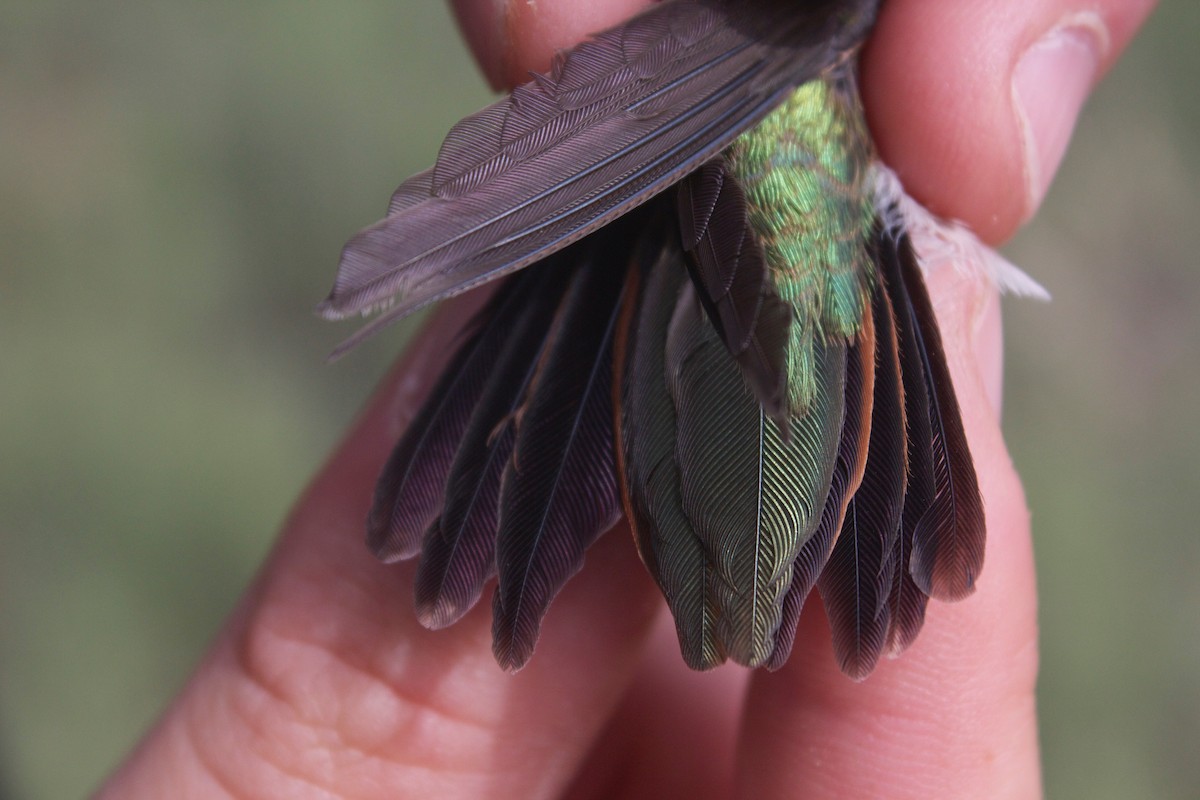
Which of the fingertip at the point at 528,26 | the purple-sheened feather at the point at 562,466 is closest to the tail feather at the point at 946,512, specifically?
the purple-sheened feather at the point at 562,466

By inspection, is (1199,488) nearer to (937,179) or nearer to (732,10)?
(937,179)

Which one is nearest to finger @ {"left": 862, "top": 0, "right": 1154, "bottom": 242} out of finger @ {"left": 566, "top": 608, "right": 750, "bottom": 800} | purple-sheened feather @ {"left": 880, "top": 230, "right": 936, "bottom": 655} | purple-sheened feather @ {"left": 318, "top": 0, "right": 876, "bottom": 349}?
purple-sheened feather @ {"left": 318, "top": 0, "right": 876, "bottom": 349}

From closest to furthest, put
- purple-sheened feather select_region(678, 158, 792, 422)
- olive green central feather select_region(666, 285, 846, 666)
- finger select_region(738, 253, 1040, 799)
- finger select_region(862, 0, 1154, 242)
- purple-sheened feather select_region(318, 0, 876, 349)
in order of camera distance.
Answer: purple-sheened feather select_region(678, 158, 792, 422) → purple-sheened feather select_region(318, 0, 876, 349) → olive green central feather select_region(666, 285, 846, 666) → finger select_region(738, 253, 1040, 799) → finger select_region(862, 0, 1154, 242)

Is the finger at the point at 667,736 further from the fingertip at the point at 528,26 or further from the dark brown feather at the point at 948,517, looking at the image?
the fingertip at the point at 528,26

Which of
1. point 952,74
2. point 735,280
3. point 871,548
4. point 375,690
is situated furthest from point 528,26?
point 375,690

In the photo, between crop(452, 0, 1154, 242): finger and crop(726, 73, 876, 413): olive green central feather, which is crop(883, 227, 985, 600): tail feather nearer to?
crop(726, 73, 876, 413): olive green central feather
